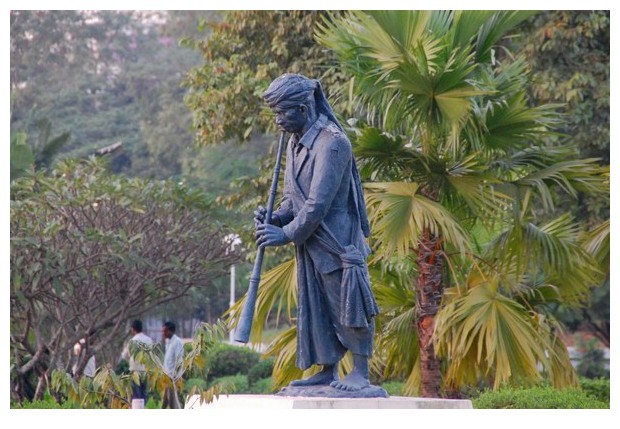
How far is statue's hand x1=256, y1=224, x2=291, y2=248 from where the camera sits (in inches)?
313

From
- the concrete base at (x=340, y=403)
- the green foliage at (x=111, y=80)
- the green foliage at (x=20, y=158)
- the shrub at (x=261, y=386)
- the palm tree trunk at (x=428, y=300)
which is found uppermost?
the green foliage at (x=111, y=80)

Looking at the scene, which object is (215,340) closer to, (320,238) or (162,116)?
(320,238)

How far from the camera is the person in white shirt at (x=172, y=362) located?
9.45 m

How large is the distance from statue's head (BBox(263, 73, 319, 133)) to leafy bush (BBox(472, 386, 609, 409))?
6429 millimetres

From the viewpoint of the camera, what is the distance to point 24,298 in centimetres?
1659

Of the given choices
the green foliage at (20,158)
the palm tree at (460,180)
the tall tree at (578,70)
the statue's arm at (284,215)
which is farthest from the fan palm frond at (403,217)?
the tall tree at (578,70)

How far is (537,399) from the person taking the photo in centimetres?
1394

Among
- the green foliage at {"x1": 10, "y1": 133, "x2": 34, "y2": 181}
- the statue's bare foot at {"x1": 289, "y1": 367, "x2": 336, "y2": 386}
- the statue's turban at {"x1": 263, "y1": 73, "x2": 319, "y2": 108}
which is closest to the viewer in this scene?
the statue's turban at {"x1": 263, "y1": 73, "x2": 319, "y2": 108}

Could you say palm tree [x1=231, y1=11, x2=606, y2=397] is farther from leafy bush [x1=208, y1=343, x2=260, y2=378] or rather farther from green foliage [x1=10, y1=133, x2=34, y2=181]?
leafy bush [x1=208, y1=343, x2=260, y2=378]

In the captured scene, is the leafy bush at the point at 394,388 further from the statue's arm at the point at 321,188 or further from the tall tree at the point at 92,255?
the statue's arm at the point at 321,188

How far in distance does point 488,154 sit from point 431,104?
1095 millimetres

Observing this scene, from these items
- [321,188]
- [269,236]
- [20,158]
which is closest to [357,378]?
[269,236]

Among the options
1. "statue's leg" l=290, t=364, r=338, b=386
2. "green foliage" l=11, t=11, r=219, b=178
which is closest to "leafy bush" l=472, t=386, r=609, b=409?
"statue's leg" l=290, t=364, r=338, b=386

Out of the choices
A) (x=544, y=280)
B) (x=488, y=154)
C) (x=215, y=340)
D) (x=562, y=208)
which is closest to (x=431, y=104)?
(x=488, y=154)
